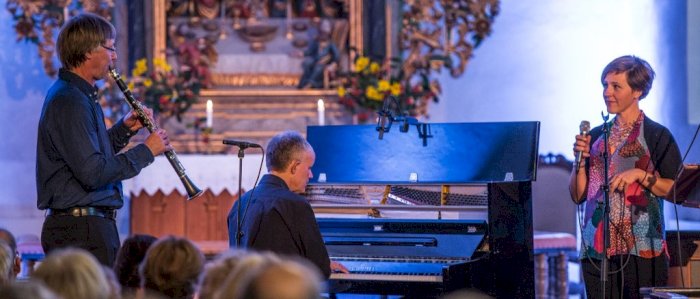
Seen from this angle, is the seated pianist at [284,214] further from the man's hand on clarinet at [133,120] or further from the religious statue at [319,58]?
A: the religious statue at [319,58]

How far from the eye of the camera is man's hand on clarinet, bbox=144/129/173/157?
5270 millimetres

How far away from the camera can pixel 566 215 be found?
8.75 meters

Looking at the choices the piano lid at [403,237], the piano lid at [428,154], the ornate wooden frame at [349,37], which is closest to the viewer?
the piano lid at [403,237]

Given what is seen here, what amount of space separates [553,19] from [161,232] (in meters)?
4.12

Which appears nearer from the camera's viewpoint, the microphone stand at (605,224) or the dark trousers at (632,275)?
the microphone stand at (605,224)

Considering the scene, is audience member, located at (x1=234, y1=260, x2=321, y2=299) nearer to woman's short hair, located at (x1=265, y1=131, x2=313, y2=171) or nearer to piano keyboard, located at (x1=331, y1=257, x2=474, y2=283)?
woman's short hair, located at (x1=265, y1=131, x2=313, y2=171)

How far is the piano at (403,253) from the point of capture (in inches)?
225

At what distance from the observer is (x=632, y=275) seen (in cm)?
532

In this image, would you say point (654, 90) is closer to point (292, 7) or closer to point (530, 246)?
point (292, 7)

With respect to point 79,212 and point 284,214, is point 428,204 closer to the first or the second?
point 284,214

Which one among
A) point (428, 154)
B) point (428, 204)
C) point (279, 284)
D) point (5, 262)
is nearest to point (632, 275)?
point (428, 204)

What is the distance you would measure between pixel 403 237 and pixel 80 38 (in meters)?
2.11

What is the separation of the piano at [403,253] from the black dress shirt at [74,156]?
139 cm

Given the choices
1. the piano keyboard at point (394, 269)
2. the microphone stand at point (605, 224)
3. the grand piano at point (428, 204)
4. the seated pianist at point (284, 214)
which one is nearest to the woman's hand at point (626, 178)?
the microphone stand at point (605, 224)
